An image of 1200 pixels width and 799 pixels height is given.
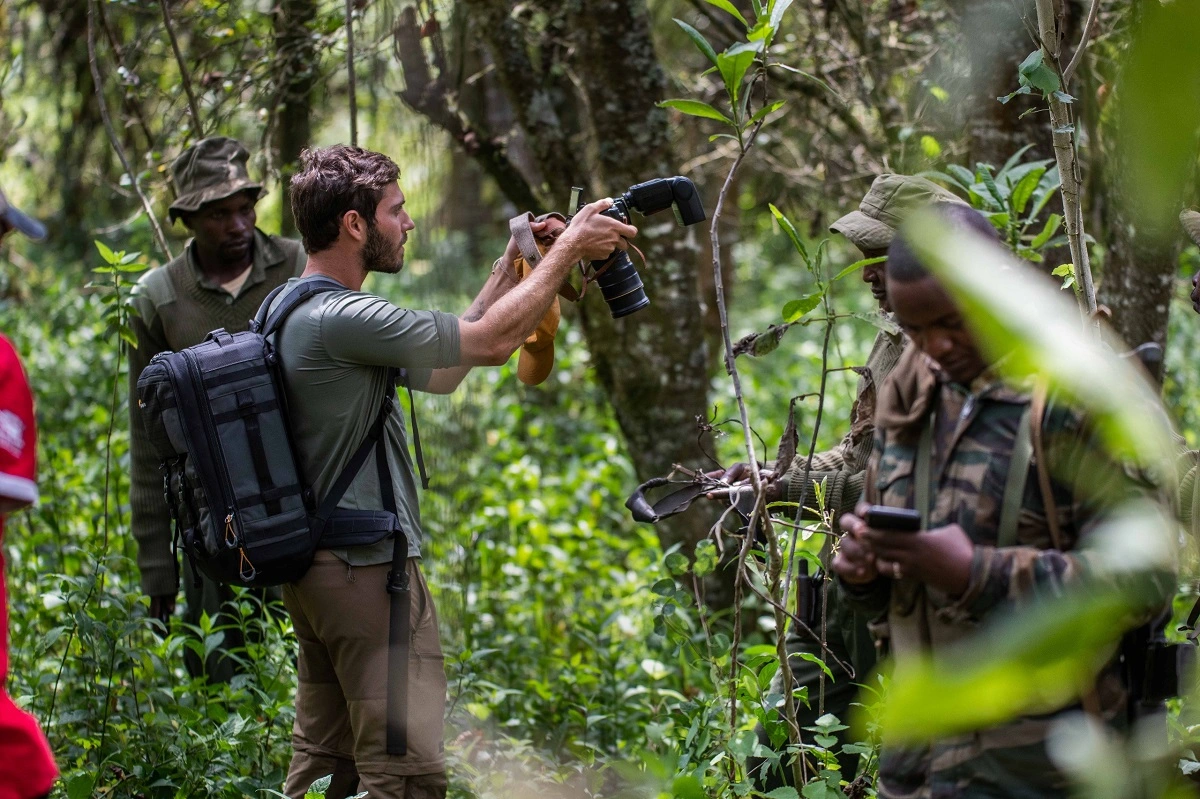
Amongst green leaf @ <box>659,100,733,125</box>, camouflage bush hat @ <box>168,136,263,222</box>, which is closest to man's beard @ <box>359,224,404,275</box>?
green leaf @ <box>659,100,733,125</box>

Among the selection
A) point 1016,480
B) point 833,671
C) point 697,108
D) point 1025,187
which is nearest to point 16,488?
point 697,108

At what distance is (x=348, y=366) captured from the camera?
9.63ft

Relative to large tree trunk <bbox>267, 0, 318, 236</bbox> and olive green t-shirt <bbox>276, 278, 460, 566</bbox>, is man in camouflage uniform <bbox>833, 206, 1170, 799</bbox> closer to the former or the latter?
olive green t-shirt <bbox>276, 278, 460, 566</bbox>

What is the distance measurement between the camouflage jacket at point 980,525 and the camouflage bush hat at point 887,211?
0.93 metres

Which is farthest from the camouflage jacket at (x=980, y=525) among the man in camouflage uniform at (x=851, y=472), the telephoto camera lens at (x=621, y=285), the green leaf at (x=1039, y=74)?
the telephoto camera lens at (x=621, y=285)

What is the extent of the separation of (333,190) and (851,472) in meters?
1.57

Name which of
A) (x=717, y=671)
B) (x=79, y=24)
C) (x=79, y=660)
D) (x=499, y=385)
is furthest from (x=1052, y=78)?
(x=79, y=24)

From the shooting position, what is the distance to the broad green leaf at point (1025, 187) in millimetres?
3670

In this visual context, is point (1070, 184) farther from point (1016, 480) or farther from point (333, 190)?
point (333, 190)

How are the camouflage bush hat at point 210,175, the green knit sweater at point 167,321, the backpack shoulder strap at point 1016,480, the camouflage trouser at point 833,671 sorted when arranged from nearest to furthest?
the backpack shoulder strap at point 1016,480 < the camouflage trouser at point 833,671 < the green knit sweater at point 167,321 < the camouflage bush hat at point 210,175

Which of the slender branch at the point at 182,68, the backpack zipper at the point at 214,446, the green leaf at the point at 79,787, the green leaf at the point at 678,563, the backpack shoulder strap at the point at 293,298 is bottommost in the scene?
the green leaf at the point at 79,787

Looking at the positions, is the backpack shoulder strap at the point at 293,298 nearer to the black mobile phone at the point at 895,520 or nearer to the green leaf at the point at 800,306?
the green leaf at the point at 800,306

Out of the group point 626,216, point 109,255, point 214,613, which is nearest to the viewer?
point 626,216

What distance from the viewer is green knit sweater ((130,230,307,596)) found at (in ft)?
13.6
